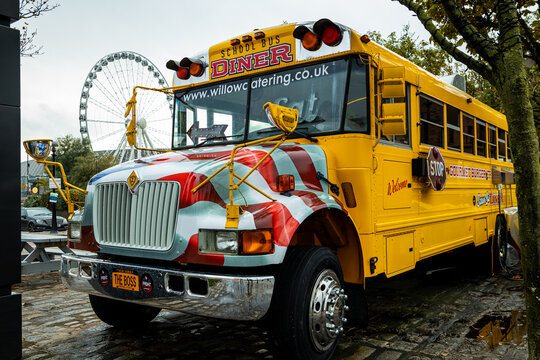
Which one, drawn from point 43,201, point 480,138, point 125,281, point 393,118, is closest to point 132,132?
point 125,281

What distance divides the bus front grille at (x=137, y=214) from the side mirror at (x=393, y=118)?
1.80 meters

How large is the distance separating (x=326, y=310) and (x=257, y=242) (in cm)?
83

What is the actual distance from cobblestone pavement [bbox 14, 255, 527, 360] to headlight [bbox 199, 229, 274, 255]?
0.60m

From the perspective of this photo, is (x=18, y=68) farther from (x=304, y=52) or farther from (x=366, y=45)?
(x=366, y=45)

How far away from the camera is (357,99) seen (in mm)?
4051

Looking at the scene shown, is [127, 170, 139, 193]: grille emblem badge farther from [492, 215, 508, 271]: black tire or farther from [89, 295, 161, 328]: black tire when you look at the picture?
[492, 215, 508, 271]: black tire

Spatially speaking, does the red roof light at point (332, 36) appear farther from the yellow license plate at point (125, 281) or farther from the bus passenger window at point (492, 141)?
the bus passenger window at point (492, 141)

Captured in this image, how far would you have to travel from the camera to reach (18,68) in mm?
2443

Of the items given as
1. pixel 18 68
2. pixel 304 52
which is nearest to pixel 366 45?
pixel 304 52

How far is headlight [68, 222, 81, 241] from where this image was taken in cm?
389

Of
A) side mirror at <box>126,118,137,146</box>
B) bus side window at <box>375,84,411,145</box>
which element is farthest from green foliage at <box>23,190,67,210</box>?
bus side window at <box>375,84,411,145</box>

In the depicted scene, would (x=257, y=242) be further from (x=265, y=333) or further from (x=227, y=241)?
(x=265, y=333)

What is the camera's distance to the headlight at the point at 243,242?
9.73 feet

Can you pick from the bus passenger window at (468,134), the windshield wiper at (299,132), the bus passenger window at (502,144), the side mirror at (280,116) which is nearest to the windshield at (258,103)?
the windshield wiper at (299,132)
